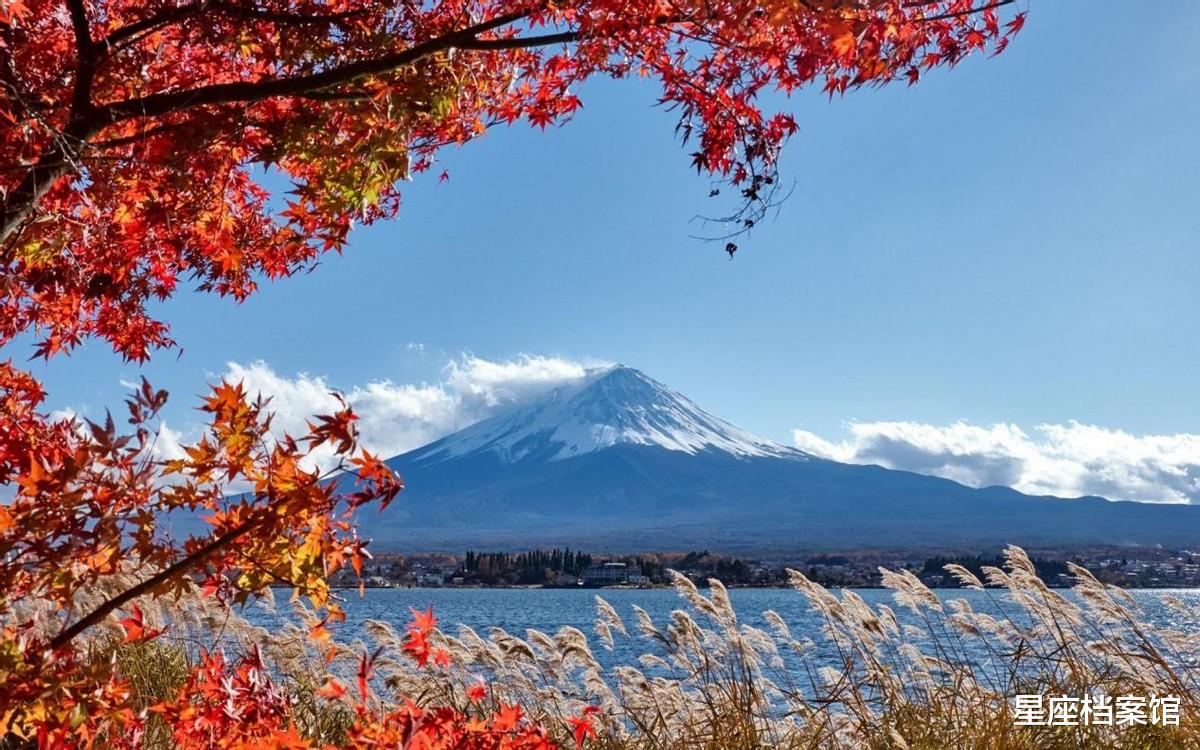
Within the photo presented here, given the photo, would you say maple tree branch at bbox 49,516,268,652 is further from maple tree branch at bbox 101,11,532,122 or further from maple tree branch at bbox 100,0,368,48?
maple tree branch at bbox 100,0,368,48

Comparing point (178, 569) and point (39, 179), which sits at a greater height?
point (39, 179)

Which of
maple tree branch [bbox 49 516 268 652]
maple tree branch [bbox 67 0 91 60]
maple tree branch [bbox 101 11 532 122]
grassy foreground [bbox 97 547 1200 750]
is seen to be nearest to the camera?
maple tree branch [bbox 49 516 268 652]

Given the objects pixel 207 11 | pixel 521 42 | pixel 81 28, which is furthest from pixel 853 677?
pixel 81 28

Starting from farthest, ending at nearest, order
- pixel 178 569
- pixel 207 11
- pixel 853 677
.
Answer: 1. pixel 853 677
2. pixel 207 11
3. pixel 178 569

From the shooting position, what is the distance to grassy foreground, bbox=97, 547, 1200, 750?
16.0 ft

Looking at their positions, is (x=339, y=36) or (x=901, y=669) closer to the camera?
(x=339, y=36)

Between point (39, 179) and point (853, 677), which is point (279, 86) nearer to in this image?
point (39, 179)

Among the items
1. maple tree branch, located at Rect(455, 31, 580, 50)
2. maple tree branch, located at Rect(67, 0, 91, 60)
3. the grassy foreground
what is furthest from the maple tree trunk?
the grassy foreground

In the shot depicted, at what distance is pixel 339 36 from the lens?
353cm

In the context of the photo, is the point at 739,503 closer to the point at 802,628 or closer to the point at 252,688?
the point at 802,628

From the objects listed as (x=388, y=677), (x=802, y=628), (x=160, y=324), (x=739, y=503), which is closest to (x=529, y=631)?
(x=388, y=677)

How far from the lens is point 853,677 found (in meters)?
5.37

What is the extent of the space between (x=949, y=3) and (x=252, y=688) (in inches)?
149

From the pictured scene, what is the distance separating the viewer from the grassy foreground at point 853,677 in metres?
4.89
